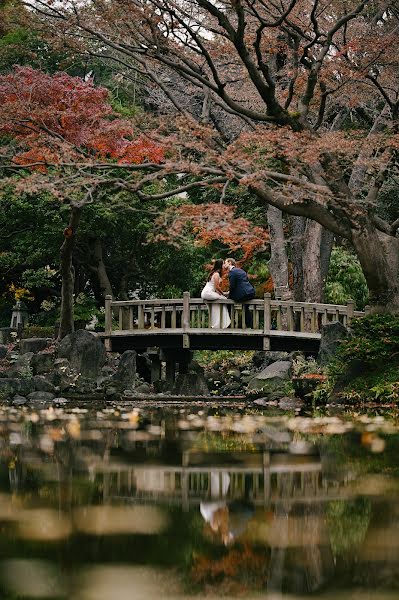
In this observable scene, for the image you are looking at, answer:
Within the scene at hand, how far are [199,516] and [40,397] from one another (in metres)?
13.4

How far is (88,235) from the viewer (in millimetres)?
27703

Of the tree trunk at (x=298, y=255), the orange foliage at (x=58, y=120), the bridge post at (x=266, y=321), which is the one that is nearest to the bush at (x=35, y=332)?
the tree trunk at (x=298, y=255)

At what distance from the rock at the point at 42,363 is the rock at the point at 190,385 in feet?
10.4

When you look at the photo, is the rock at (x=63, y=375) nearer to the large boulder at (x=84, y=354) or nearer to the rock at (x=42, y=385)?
the large boulder at (x=84, y=354)

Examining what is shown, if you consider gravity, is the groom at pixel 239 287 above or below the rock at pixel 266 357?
above

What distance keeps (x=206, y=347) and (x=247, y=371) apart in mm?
3739

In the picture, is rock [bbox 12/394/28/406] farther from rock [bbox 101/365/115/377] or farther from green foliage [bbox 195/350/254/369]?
green foliage [bbox 195/350/254/369]

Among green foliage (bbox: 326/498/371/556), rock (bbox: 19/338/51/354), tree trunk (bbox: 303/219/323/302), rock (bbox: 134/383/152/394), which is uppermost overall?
tree trunk (bbox: 303/219/323/302)

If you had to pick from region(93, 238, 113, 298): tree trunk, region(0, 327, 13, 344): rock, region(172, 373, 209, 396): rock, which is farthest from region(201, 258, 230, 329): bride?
region(0, 327, 13, 344): rock

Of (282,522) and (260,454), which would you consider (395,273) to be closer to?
(260,454)

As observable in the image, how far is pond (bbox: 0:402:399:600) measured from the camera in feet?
9.91

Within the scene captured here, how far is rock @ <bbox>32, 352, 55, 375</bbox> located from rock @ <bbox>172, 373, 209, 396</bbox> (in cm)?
316

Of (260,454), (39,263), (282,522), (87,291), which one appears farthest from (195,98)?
(282,522)

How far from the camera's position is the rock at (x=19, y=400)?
15715mm
